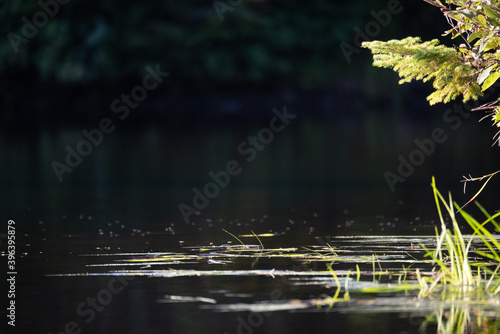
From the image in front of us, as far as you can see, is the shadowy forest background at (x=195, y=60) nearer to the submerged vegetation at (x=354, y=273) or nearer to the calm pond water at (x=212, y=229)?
the calm pond water at (x=212, y=229)

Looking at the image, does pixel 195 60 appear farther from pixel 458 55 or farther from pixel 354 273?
pixel 354 273

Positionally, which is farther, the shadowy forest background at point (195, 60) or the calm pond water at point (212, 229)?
the shadowy forest background at point (195, 60)

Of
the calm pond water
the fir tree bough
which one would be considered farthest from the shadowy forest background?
the fir tree bough

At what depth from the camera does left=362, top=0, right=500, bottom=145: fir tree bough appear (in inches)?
262

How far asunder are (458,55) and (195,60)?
3184 cm

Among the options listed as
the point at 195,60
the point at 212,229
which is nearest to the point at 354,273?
the point at 212,229

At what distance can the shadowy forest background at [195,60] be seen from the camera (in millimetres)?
36656

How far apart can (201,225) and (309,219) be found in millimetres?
1001

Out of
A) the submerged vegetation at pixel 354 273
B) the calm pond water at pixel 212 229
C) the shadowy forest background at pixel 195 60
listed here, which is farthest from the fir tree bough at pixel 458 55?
the shadowy forest background at pixel 195 60

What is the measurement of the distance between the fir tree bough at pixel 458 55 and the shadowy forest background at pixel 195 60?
2857 cm

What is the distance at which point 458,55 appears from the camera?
6895mm

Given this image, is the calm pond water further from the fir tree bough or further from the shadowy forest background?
the shadowy forest background

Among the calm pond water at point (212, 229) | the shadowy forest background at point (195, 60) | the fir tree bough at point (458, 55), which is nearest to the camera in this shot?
the calm pond water at point (212, 229)

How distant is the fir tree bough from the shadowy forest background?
28.6m
